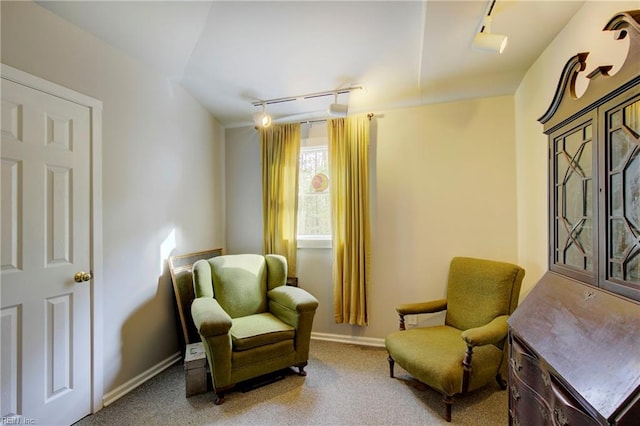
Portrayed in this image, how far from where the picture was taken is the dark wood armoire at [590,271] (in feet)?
2.90

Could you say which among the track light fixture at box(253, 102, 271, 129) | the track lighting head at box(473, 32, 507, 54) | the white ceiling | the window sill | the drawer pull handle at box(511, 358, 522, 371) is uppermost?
the white ceiling

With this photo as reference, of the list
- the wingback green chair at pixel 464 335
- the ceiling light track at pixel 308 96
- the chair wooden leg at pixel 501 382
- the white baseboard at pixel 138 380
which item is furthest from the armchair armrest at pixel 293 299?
the ceiling light track at pixel 308 96

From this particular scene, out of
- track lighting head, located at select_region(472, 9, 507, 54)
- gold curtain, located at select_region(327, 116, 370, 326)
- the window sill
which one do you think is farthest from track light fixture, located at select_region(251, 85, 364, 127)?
the window sill

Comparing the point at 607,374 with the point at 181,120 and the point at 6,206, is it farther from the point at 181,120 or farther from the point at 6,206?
the point at 181,120

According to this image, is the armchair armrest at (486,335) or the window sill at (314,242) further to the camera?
the window sill at (314,242)

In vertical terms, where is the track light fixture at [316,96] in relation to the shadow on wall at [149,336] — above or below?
above

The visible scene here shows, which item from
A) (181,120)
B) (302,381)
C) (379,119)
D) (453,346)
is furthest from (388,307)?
(181,120)

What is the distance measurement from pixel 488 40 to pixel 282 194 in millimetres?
2283

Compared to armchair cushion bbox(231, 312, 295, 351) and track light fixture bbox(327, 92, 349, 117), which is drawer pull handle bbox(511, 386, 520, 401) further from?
track light fixture bbox(327, 92, 349, 117)

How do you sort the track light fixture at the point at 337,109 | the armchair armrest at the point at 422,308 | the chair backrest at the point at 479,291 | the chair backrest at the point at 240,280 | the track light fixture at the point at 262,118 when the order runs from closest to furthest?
the chair backrest at the point at 479,291, the armchair armrest at the point at 422,308, the chair backrest at the point at 240,280, the track light fixture at the point at 337,109, the track light fixture at the point at 262,118

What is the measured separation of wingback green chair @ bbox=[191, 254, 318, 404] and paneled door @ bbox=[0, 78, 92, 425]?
775 mm

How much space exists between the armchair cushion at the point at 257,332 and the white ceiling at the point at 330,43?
2.22 m

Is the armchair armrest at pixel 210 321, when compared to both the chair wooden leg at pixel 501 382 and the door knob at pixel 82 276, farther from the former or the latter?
the chair wooden leg at pixel 501 382

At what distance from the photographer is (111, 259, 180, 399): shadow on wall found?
2217 mm
